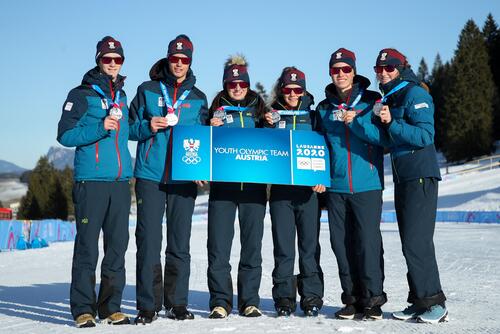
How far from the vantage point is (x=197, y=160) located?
20.1 ft

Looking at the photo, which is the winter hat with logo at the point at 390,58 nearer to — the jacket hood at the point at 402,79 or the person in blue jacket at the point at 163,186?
the jacket hood at the point at 402,79

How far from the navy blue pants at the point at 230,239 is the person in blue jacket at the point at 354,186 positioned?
766mm

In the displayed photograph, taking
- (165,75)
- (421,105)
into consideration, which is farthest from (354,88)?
(165,75)

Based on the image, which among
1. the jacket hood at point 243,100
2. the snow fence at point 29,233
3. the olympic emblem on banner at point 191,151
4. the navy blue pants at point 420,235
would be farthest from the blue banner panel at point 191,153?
the snow fence at point 29,233

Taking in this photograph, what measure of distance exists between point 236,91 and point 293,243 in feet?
5.51

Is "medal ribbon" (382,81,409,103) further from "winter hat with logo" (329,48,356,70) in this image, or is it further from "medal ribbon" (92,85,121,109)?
"medal ribbon" (92,85,121,109)

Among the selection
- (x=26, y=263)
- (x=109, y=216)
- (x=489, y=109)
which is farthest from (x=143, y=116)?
(x=489, y=109)

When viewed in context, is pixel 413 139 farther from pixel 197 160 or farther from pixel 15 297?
pixel 15 297

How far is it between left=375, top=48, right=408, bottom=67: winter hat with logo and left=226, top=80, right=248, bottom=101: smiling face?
54.5 inches

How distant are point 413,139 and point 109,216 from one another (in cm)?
296

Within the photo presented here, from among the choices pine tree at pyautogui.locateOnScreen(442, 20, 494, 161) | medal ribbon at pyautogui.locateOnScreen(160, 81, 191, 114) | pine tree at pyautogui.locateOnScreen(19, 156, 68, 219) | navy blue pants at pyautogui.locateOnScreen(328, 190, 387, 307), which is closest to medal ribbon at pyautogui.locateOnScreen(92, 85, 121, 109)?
medal ribbon at pyautogui.locateOnScreen(160, 81, 191, 114)

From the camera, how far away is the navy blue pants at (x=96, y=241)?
18.5 feet

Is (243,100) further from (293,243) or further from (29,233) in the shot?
(29,233)

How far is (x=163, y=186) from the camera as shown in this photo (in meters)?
6.03
